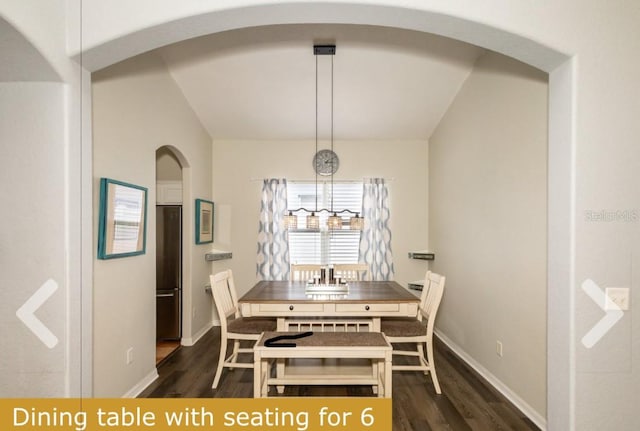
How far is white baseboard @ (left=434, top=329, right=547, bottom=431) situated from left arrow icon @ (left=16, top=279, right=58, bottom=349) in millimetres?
3049

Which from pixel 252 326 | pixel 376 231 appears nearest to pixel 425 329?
pixel 252 326

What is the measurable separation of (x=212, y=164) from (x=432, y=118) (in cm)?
304

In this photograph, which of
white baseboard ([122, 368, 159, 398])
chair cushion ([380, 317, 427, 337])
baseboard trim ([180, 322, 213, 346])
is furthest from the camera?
baseboard trim ([180, 322, 213, 346])

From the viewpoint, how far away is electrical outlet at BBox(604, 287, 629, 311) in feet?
6.04

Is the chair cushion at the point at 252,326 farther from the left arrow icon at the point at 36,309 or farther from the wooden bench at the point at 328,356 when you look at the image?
the left arrow icon at the point at 36,309

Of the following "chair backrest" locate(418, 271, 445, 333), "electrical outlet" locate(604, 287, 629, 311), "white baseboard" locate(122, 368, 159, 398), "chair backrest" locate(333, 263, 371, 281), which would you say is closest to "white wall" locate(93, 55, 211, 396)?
"white baseboard" locate(122, 368, 159, 398)

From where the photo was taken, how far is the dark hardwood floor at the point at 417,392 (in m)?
2.56

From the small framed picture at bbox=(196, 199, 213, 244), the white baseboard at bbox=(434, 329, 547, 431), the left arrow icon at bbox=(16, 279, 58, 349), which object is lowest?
the white baseboard at bbox=(434, 329, 547, 431)

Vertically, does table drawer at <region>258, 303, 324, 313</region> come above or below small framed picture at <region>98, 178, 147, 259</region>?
below

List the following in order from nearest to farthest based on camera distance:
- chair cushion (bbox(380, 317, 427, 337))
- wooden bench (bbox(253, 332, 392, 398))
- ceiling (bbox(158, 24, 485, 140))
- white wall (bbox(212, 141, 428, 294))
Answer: wooden bench (bbox(253, 332, 392, 398))
chair cushion (bbox(380, 317, 427, 337))
ceiling (bbox(158, 24, 485, 140))
white wall (bbox(212, 141, 428, 294))

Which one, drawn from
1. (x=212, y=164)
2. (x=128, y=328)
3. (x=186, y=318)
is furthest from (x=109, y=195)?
(x=212, y=164)

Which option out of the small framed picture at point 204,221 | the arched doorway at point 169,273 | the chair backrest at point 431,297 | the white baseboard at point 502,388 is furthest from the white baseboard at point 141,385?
the white baseboard at point 502,388

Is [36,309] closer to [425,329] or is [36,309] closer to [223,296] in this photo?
[223,296]

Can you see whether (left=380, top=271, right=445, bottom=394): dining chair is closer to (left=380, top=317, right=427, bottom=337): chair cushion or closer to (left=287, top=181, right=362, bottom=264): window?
(left=380, top=317, right=427, bottom=337): chair cushion
